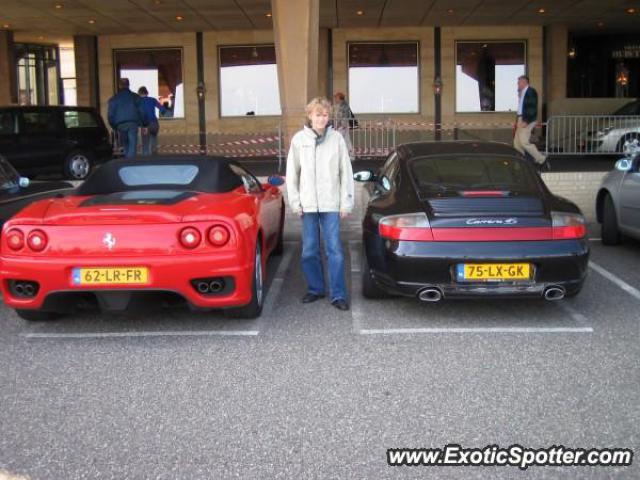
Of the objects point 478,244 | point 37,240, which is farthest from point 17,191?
point 478,244

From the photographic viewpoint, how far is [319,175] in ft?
19.2

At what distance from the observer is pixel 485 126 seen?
21.4m

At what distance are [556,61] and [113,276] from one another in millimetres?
19033

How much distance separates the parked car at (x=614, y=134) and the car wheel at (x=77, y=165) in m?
Answer: 10.1

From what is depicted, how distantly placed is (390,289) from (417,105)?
17.2 m

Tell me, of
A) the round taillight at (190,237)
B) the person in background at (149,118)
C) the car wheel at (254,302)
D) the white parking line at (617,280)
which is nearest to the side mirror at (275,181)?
the car wheel at (254,302)

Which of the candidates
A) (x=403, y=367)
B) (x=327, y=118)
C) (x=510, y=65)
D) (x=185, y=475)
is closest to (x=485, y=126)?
(x=510, y=65)

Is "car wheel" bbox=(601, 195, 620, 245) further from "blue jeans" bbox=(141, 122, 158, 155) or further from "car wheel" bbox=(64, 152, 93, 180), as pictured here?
"car wheel" bbox=(64, 152, 93, 180)

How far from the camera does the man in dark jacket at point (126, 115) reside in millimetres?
13055

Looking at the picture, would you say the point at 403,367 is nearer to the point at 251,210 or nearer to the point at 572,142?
the point at 251,210

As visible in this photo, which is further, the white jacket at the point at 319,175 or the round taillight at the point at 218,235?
the white jacket at the point at 319,175

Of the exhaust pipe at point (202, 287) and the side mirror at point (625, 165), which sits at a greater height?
the side mirror at point (625, 165)

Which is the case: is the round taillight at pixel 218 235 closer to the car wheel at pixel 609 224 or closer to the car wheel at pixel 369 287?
the car wheel at pixel 369 287

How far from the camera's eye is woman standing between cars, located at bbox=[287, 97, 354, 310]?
5.84 metres
